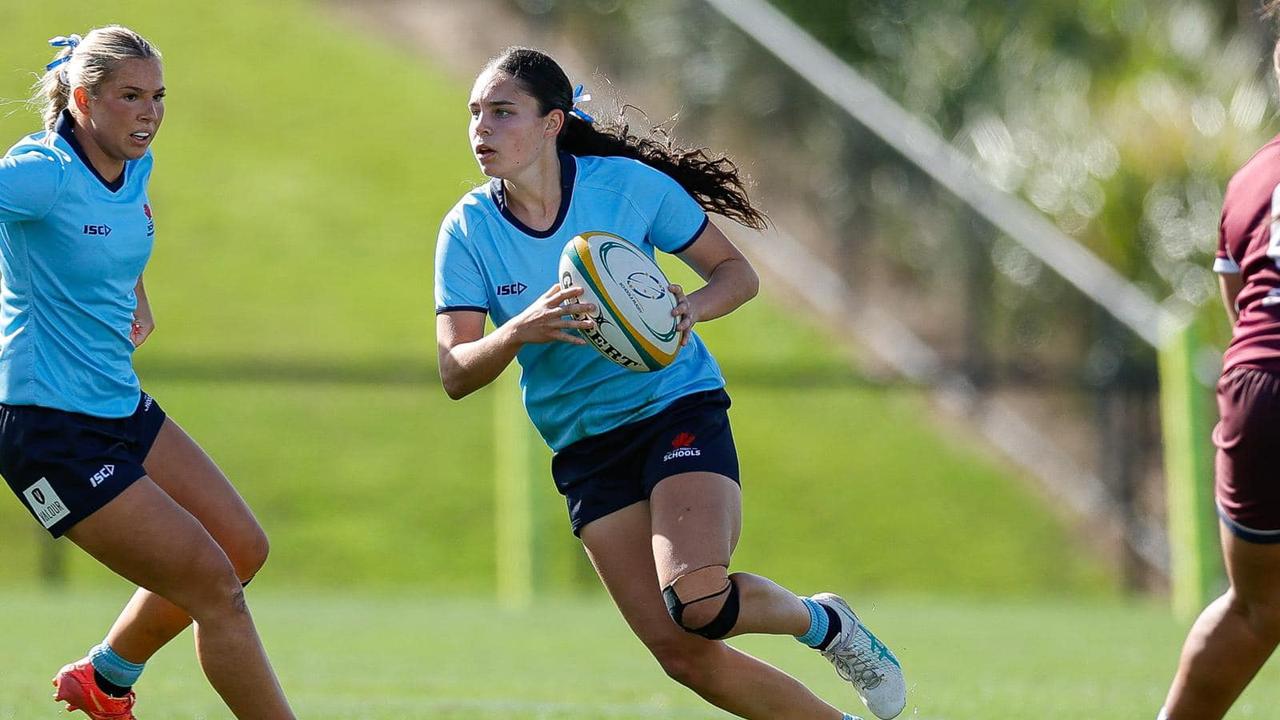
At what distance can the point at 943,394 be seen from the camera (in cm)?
1669

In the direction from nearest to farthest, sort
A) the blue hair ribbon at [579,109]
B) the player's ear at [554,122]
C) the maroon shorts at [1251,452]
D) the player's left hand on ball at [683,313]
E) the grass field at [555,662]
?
the maroon shorts at [1251,452], the player's left hand on ball at [683,313], the player's ear at [554,122], the blue hair ribbon at [579,109], the grass field at [555,662]

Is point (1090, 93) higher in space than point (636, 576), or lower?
lower

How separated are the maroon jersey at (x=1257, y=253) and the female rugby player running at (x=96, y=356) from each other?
270 centimetres

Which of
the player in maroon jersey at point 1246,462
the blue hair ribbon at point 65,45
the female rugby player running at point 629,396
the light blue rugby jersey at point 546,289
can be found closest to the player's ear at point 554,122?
the female rugby player running at point 629,396

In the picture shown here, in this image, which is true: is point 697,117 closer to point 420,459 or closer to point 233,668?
point 420,459

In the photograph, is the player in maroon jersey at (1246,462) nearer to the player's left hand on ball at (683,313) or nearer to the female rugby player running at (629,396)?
the female rugby player running at (629,396)

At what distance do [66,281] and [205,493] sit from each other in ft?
2.43

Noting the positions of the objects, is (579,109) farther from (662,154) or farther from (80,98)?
(80,98)

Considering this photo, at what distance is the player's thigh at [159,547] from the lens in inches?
174

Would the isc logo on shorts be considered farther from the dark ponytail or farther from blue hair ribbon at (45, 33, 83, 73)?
the dark ponytail

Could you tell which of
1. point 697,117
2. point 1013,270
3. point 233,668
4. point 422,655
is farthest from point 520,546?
point 697,117

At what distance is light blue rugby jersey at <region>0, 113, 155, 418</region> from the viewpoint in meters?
4.49

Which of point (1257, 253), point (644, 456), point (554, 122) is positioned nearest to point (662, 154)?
point (554, 122)

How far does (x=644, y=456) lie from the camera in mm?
4758
